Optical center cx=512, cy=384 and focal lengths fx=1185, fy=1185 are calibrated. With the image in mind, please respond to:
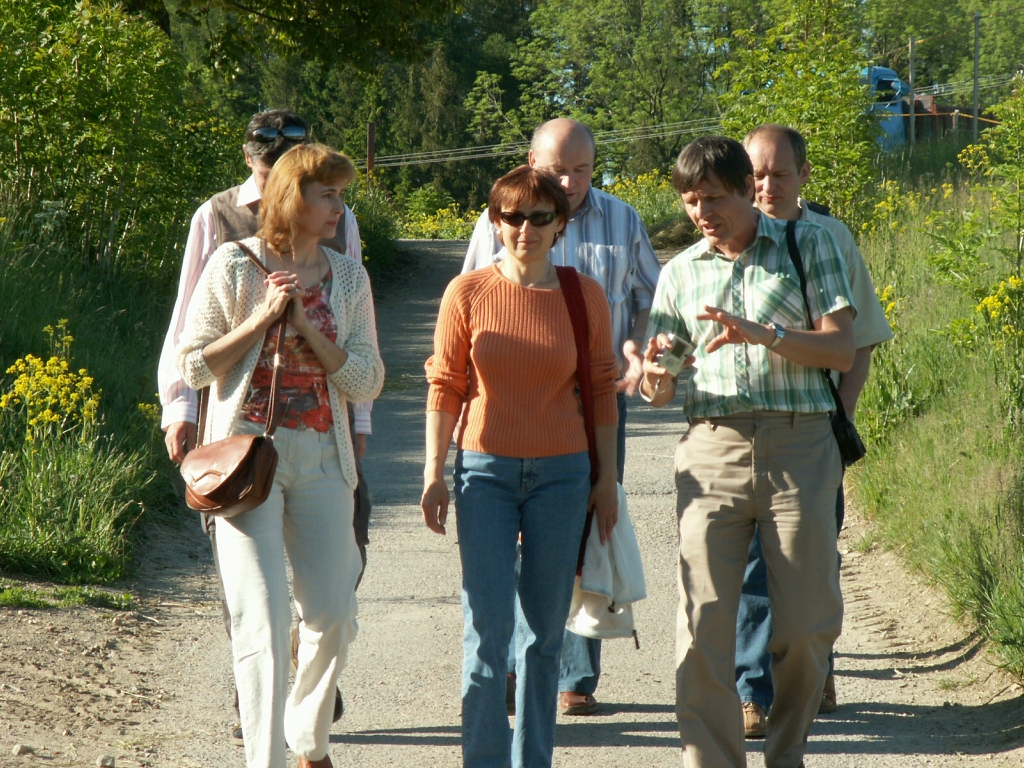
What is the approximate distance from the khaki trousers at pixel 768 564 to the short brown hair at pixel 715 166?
70 centimetres

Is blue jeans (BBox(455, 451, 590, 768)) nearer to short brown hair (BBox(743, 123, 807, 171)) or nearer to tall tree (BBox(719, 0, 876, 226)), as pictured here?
short brown hair (BBox(743, 123, 807, 171))

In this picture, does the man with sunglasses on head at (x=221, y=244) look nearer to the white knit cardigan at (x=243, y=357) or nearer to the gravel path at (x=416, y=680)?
the white knit cardigan at (x=243, y=357)

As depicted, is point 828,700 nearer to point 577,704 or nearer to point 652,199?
point 577,704

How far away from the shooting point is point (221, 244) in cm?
383

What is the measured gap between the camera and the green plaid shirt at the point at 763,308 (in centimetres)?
354

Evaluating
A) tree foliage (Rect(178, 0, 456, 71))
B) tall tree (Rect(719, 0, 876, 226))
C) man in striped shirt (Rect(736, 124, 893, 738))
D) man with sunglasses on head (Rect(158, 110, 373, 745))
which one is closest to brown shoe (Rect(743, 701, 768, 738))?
man in striped shirt (Rect(736, 124, 893, 738))

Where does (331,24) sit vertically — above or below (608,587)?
above

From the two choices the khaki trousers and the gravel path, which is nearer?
the khaki trousers

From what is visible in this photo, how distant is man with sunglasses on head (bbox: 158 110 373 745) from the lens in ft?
12.9

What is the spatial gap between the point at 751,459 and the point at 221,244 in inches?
71.3

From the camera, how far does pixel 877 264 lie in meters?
10.7

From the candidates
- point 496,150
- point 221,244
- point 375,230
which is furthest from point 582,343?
point 496,150

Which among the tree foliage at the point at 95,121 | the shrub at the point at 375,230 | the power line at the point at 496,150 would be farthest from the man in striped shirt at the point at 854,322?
the power line at the point at 496,150

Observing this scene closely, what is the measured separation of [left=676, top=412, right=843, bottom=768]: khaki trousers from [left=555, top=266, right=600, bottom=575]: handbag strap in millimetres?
311
